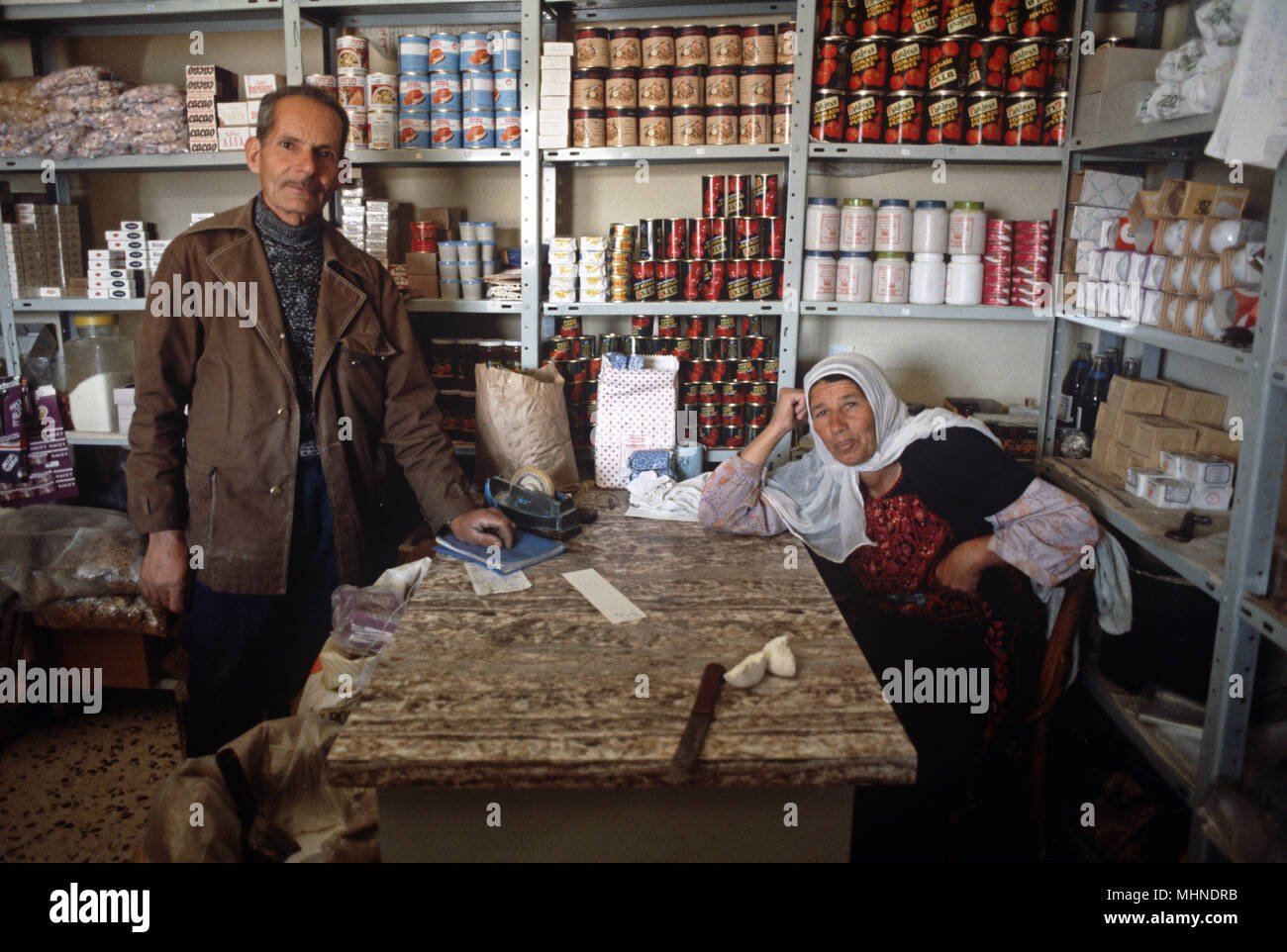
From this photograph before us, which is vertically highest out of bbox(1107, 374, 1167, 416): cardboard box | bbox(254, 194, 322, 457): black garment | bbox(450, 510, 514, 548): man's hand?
bbox(254, 194, 322, 457): black garment

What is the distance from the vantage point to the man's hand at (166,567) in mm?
2332

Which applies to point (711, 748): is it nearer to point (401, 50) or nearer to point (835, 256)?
point (835, 256)

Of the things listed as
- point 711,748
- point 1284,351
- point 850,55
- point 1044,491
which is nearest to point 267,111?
point 850,55

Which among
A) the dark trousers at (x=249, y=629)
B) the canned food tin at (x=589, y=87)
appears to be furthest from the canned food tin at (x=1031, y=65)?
the dark trousers at (x=249, y=629)

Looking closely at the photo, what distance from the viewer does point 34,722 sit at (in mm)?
3285


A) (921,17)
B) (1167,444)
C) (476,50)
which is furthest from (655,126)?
(1167,444)

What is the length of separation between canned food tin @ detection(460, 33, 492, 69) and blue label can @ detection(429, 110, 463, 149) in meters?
0.16

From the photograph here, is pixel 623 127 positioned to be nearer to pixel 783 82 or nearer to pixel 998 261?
pixel 783 82

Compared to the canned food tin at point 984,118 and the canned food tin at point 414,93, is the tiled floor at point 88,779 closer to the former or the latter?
the canned food tin at point 414,93

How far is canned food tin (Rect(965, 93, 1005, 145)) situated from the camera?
2.78m

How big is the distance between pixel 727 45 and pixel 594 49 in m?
0.41

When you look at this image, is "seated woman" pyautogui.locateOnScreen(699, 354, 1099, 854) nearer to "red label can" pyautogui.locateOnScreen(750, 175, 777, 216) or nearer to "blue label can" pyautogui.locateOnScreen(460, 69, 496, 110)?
"red label can" pyautogui.locateOnScreen(750, 175, 777, 216)

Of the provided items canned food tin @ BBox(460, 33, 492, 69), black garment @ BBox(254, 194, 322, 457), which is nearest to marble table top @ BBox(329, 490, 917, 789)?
black garment @ BBox(254, 194, 322, 457)

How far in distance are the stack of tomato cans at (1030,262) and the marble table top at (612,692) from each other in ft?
4.57
